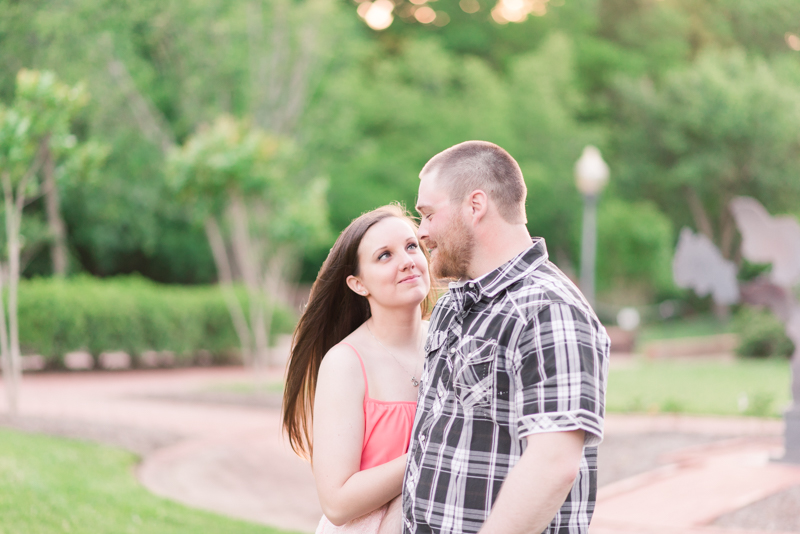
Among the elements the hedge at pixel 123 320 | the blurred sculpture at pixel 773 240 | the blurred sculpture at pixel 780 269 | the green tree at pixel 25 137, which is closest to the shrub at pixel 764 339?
the hedge at pixel 123 320

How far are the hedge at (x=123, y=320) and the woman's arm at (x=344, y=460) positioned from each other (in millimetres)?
14691

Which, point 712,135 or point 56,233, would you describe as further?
point 712,135

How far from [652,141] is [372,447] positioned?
3166 cm

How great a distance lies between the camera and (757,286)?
757 cm

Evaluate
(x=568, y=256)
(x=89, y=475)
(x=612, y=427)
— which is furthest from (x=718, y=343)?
(x=89, y=475)

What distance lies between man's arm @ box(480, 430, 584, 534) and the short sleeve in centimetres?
3

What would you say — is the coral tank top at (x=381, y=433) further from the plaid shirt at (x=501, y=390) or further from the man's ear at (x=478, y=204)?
the man's ear at (x=478, y=204)

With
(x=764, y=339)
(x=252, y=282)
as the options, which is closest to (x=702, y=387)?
(x=764, y=339)

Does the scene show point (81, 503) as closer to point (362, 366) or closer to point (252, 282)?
point (362, 366)

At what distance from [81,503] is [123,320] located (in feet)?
38.4

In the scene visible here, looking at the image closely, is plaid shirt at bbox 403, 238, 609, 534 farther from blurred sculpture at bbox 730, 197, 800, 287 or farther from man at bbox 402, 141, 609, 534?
blurred sculpture at bbox 730, 197, 800, 287

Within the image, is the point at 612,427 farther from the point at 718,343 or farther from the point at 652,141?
the point at 652,141

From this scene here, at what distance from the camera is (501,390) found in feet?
5.81

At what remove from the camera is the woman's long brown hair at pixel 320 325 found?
2.55 meters
